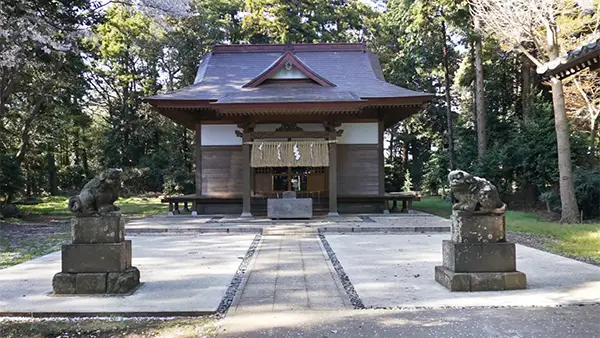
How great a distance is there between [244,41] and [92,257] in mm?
23722

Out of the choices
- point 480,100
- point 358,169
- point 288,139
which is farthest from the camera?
point 480,100

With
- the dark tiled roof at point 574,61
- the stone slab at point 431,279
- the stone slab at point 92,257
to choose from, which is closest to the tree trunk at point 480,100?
the stone slab at point 431,279

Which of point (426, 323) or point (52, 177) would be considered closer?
point (426, 323)

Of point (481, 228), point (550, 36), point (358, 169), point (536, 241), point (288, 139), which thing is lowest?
point (536, 241)

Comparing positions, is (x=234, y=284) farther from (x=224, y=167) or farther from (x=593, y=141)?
(x=593, y=141)

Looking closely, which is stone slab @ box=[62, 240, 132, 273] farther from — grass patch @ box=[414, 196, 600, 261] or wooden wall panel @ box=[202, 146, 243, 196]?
wooden wall panel @ box=[202, 146, 243, 196]

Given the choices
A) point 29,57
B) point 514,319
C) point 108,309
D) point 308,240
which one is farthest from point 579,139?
point 29,57

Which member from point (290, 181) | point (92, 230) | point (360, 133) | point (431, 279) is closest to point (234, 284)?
point (92, 230)

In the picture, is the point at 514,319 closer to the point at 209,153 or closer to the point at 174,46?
the point at 209,153

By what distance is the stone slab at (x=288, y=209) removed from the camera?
11359 millimetres

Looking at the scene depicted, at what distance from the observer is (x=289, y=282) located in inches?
190

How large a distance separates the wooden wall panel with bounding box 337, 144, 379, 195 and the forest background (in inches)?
244

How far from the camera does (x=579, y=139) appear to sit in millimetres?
14922

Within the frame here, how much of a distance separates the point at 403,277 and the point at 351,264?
98 cm
